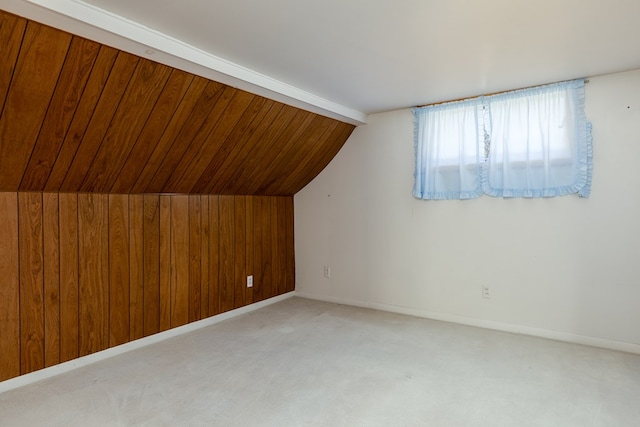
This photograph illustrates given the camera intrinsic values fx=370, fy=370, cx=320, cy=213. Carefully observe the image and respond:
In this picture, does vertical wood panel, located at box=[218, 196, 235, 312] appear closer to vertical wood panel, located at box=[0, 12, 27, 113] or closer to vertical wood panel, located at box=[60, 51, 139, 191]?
vertical wood panel, located at box=[60, 51, 139, 191]

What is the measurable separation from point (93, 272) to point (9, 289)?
485 millimetres

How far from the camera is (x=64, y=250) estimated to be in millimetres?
2518

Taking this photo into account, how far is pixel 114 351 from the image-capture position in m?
2.77

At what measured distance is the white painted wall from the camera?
2.76 meters

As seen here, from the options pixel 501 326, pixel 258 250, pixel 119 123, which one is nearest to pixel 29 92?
pixel 119 123

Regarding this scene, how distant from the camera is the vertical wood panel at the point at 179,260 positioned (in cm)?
321

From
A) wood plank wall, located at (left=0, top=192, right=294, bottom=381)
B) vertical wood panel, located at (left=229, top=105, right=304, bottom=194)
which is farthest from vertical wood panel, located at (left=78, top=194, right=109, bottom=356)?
vertical wood panel, located at (left=229, top=105, right=304, bottom=194)

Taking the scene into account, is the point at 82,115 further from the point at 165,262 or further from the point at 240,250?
the point at 240,250

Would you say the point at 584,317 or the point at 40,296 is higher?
the point at 40,296

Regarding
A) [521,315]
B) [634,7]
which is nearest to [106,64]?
[634,7]

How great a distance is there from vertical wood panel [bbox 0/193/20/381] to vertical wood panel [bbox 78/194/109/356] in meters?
0.36

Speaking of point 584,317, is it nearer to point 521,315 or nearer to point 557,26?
point 521,315

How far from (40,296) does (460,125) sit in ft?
11.5

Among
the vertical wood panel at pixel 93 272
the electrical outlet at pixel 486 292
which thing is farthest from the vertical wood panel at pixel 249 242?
the electrical outlet at pixel 486 292
